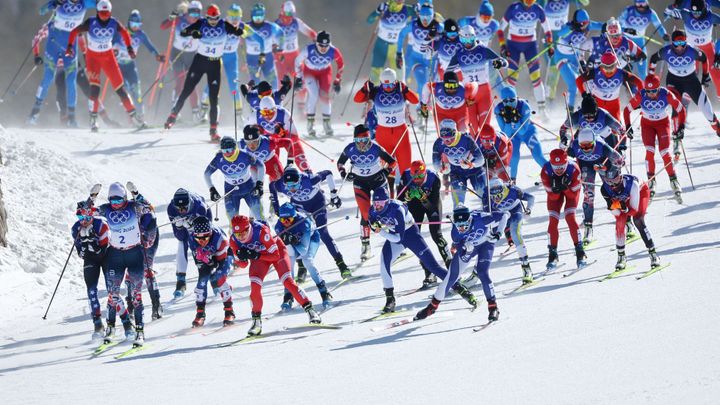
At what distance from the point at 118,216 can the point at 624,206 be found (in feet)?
18.2

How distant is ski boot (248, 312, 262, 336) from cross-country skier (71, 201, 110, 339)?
174 cm

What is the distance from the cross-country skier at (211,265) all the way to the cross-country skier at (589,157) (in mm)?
4345

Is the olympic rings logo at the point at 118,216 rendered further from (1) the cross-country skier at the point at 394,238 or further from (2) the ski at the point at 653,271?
(2) the ski at the point at 653,271

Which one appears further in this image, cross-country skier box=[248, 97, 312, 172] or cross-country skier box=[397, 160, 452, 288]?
cross-country skier box=[248, 97, 312, 172]

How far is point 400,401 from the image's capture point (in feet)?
39.7

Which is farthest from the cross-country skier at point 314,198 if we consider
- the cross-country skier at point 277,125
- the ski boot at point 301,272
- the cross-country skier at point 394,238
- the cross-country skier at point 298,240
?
the cross-country skier at point 277,125

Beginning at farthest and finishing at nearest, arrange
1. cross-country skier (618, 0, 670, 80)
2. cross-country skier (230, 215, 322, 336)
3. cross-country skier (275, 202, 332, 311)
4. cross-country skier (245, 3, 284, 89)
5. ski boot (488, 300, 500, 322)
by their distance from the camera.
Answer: cross-country skier (245, 3, 284, 89) < cross-country skier (618, 0, 670, 80) < cross-country skier (275, 202, 332, 311) < cross-country skier (230, 215, 322, 336) < ski boot (488, 300, 500, 322)

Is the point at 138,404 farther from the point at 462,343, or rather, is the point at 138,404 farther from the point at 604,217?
the point at 604,217

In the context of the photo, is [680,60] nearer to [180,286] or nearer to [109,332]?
[180,286]

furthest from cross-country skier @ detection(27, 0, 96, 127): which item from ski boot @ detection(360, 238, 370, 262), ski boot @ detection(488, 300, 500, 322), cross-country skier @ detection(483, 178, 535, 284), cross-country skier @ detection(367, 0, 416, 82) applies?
ski boot @ detection(488, 300, 500, 322)

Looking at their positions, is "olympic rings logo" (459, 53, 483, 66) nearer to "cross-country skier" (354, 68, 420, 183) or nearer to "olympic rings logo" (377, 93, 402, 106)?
"cross-country skier" (354, 68, 420, 183)

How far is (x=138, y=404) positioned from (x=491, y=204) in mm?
5104

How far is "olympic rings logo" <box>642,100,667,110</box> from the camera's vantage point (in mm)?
18531

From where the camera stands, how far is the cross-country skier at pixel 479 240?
1412cm
